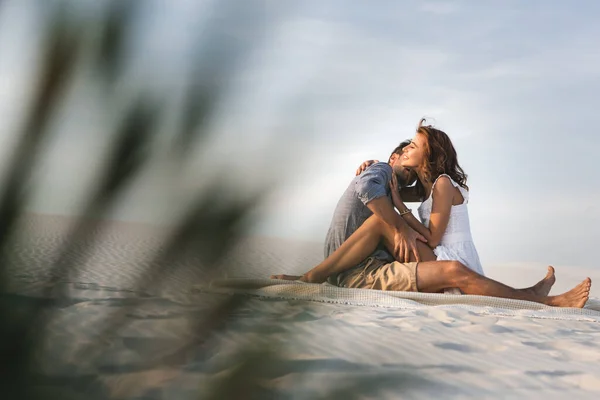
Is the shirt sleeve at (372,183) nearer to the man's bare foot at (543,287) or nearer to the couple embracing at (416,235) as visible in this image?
the couple embracing at (416,235)

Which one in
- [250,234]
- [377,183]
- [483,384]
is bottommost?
[483,384]

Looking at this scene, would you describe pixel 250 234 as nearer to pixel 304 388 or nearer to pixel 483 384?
pixel 304 388

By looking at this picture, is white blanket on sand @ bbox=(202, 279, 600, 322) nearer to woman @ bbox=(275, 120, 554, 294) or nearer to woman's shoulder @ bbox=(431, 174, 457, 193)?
woman @ bbox=(275, 120, 554, 294)

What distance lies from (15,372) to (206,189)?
0.41 ft

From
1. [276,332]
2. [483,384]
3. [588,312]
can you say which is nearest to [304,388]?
[276,332]

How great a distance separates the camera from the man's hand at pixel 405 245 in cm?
453

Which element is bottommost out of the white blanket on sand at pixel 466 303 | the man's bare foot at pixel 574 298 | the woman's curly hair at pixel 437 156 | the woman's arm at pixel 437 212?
the white blanket on sand at pixel 466 303

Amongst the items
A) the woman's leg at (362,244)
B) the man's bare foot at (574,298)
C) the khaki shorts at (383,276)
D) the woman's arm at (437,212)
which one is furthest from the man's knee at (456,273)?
the man's bare foot at (574,298)

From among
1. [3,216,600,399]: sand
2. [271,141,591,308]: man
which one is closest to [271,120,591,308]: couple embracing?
[271,141,591,308]: man

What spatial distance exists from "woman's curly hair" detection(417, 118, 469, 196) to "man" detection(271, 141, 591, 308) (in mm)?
340

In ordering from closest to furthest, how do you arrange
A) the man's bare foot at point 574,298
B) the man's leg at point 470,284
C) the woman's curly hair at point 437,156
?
the man's bare foot at point 574,298, the man's leg at point 470,284, the woman's curly hair at point 437,156

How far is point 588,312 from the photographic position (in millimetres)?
3982

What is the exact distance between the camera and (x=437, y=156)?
4.90 m

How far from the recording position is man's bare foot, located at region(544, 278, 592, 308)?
4.14 metres
